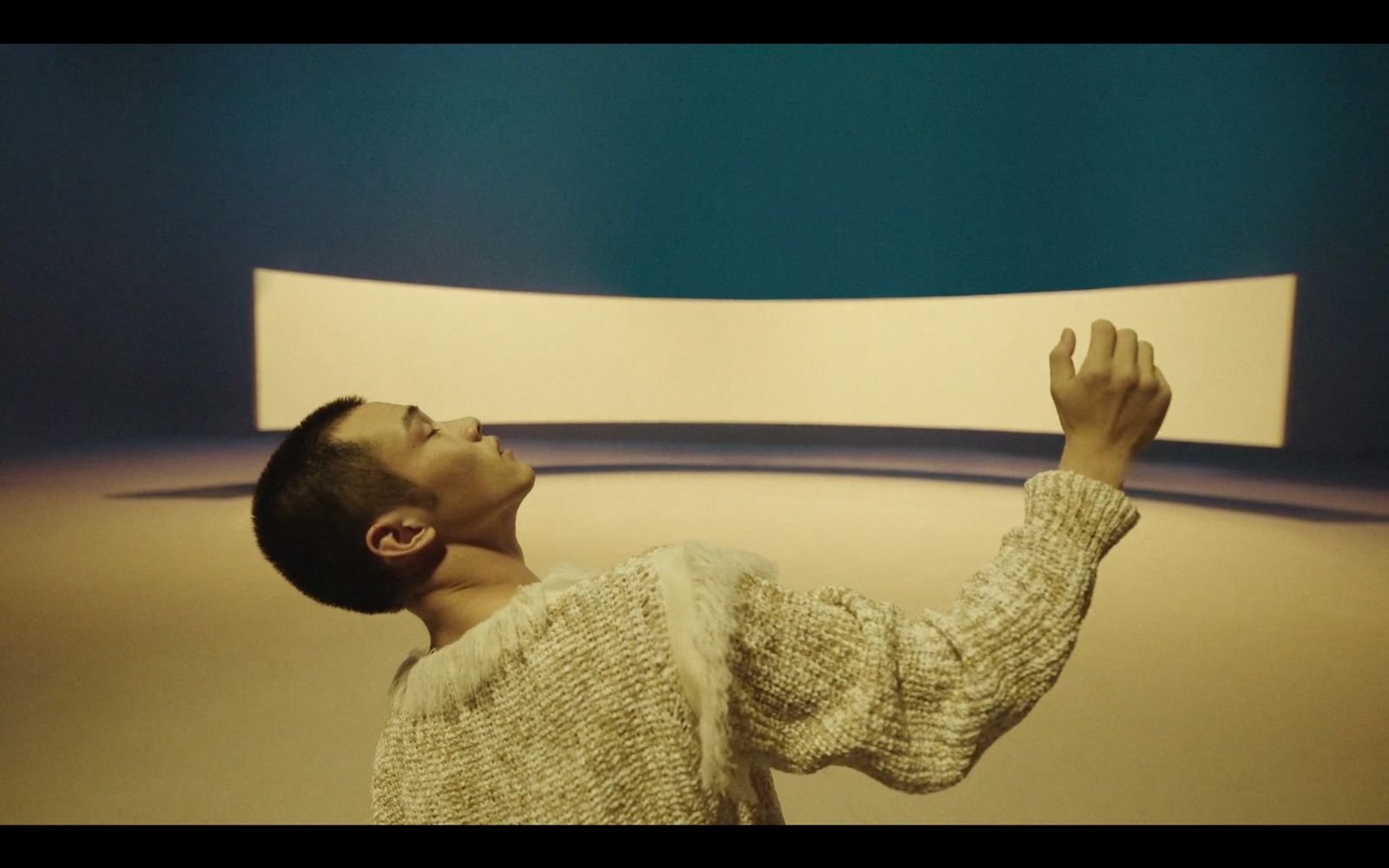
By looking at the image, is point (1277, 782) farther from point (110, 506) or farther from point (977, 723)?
point (110, 506)

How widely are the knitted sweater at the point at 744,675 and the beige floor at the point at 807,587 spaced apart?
0.99m

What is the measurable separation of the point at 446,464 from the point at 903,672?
0.46 meters

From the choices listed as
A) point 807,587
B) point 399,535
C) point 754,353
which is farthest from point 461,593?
point 754,353

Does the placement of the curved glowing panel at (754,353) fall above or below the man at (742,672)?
above

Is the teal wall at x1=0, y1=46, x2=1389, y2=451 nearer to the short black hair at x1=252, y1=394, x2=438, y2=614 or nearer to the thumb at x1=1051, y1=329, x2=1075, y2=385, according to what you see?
the thumb at x1=1051, y1=329, x2=1075, y2=385

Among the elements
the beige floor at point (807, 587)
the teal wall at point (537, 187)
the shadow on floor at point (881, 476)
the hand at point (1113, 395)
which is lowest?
the beige floor at point (807, 587)

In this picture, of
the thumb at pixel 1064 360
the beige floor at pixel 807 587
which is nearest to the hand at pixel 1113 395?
the thumb at pixel 1064 360

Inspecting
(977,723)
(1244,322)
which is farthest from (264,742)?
(1244,322)

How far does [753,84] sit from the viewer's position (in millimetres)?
5422

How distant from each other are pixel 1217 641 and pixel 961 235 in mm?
3465

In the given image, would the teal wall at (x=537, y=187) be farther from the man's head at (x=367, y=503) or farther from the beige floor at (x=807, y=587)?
the man's head at (x=367, y=503)

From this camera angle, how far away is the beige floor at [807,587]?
1459 mm

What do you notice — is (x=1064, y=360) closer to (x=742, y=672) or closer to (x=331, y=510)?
(x=742, y=672)

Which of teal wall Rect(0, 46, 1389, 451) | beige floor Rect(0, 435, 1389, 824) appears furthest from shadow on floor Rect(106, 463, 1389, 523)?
teal wall Rect(0, 46, 1389, 451)
